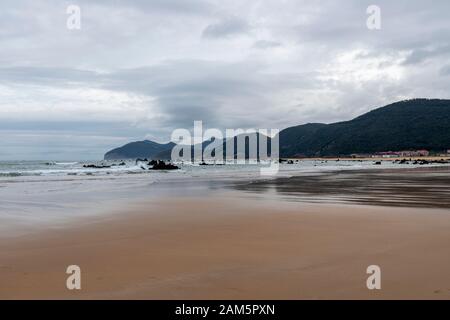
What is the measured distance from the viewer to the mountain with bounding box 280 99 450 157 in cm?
12512

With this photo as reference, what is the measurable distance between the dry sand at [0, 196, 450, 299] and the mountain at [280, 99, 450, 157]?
416 feet

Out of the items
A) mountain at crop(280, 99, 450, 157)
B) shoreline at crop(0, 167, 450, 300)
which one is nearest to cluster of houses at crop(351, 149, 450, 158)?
mountain at crop(280, 99, 450, 157)

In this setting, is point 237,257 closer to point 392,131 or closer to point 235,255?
point 235,255

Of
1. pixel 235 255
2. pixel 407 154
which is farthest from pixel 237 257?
pixel 407 154

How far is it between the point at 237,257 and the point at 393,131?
13890cm

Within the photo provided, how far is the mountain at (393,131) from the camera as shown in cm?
12512

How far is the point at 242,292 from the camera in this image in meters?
4.43

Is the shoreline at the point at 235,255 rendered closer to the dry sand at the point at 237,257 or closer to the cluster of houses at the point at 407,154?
the dry sand at the point at 237,257

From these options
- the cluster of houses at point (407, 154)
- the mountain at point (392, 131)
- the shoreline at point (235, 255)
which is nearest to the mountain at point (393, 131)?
the mountain at point (392, 131)

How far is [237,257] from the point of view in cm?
591

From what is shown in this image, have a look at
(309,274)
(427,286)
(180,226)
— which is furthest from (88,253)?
(427,286)

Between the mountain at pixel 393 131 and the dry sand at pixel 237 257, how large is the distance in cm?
12689

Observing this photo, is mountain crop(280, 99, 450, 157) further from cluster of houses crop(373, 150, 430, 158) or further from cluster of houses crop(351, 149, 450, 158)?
cluster of houses crop(373, 150, 430, 158)

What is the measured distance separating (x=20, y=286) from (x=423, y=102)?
153007mm
